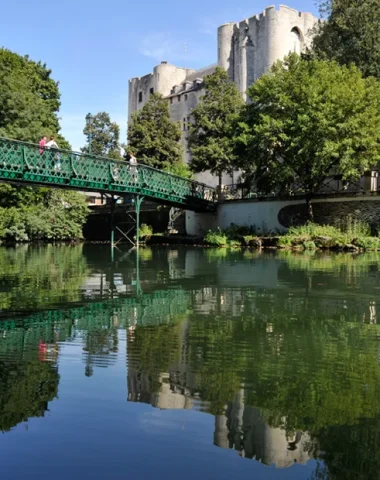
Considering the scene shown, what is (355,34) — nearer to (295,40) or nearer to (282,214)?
(282,214)

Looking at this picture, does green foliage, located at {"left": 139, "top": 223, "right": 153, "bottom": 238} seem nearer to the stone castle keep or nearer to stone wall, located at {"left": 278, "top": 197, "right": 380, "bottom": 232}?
stone wall, located at {"left": 278, "top": 197, "right": 380, "bottom": 232}

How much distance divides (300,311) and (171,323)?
92.1 inches

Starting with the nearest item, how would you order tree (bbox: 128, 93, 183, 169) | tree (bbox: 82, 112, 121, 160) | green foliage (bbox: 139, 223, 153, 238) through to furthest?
green foliage (bbox: 139, 223, 153, 238) → tree (bbox: 128, 93, 183, 169) → tree (bbox: 82, 112, 121, 160)

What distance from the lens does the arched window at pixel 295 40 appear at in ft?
209

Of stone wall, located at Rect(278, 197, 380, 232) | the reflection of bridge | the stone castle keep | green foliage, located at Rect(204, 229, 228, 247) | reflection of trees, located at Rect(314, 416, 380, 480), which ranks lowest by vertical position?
reflection of trees, located at Rect(314, 416, 380, 480)

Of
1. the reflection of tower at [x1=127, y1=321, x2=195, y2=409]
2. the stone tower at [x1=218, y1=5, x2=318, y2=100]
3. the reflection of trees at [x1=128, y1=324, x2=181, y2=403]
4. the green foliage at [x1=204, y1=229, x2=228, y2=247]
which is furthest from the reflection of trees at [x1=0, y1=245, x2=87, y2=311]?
the stone tower at [x1=218, y1=5, x2=318, y2=100]

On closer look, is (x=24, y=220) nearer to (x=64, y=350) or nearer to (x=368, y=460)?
(x=64, y=350)

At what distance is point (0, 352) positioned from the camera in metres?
6.77

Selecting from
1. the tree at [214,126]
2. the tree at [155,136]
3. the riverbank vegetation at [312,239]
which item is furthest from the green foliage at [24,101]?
the riverbank vegetation at [312,239]

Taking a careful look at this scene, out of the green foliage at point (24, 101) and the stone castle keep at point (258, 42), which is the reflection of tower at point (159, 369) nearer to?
the green foliage at point (24, 101)

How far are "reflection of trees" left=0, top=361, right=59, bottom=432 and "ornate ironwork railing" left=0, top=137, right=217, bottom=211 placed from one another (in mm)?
21531

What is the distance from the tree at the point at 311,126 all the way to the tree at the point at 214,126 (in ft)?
15.1

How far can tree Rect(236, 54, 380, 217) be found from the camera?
30000 millimetres

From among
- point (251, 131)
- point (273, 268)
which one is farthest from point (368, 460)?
point (251, 131)
